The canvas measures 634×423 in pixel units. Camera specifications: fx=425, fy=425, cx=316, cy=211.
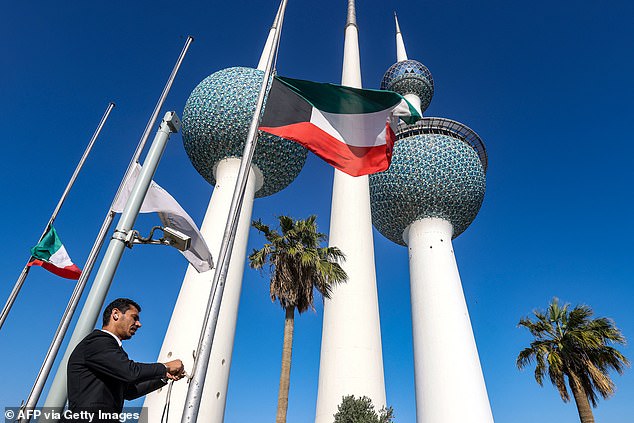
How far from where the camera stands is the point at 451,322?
24391 millimetres

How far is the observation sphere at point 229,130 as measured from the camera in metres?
23.3

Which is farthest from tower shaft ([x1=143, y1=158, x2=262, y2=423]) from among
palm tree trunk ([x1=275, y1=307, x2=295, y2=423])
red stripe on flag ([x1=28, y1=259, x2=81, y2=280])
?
red stripe on flag ([x1=28, y1=259, x2=81, y2=280])

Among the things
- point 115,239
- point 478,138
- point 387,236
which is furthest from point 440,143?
point 115,239

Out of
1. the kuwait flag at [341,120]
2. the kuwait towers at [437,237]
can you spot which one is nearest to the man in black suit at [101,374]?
the kuwait flag at [341,120]

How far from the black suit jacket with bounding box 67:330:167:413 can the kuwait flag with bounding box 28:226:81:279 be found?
10.0 meters

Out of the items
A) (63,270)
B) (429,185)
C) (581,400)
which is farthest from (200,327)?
(429,185)

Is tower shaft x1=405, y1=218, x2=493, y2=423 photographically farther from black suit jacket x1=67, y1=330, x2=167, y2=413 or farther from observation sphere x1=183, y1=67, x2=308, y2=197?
black suit jacket x1=67, y1=330, x2=167, y2=413

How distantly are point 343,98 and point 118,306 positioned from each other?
6.52 metres

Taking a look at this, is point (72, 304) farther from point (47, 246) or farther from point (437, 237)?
point (437, 237)

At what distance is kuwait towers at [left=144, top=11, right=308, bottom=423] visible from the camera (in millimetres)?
16719

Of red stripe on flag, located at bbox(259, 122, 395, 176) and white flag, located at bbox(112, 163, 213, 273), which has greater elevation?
red stripe on flag, located at bbox(259, 122, 395, 176)

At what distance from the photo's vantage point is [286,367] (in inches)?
546

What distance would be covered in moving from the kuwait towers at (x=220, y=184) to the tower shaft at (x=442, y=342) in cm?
1031

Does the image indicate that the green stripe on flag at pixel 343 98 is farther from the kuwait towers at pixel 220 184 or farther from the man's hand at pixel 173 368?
the kuwait towers at pixel 220 184
